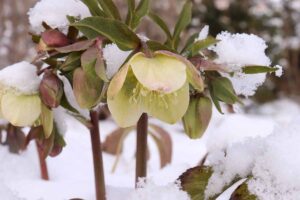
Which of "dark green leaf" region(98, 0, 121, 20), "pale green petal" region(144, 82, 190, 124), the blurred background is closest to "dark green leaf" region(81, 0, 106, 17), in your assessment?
"dark green leaf" region(98, 0, 121, 20)

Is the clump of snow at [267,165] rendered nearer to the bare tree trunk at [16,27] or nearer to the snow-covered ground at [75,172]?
the snow-covered ground at [75,172]

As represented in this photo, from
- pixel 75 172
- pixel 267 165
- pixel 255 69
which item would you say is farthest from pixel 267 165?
pixel 75 172

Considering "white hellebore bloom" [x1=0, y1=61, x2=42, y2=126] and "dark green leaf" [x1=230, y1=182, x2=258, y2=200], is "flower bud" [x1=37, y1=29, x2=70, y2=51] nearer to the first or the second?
"white hellebore bloom" [x1=0, y1=61, x2=42, y2=126]

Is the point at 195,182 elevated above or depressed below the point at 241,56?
below

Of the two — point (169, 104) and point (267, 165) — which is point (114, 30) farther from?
point (267, 165)

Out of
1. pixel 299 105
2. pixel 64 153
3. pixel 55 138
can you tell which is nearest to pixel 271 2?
pixel 299 105

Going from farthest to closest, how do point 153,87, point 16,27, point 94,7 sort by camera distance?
point 16,27 → point 94,7 → point 153,87
